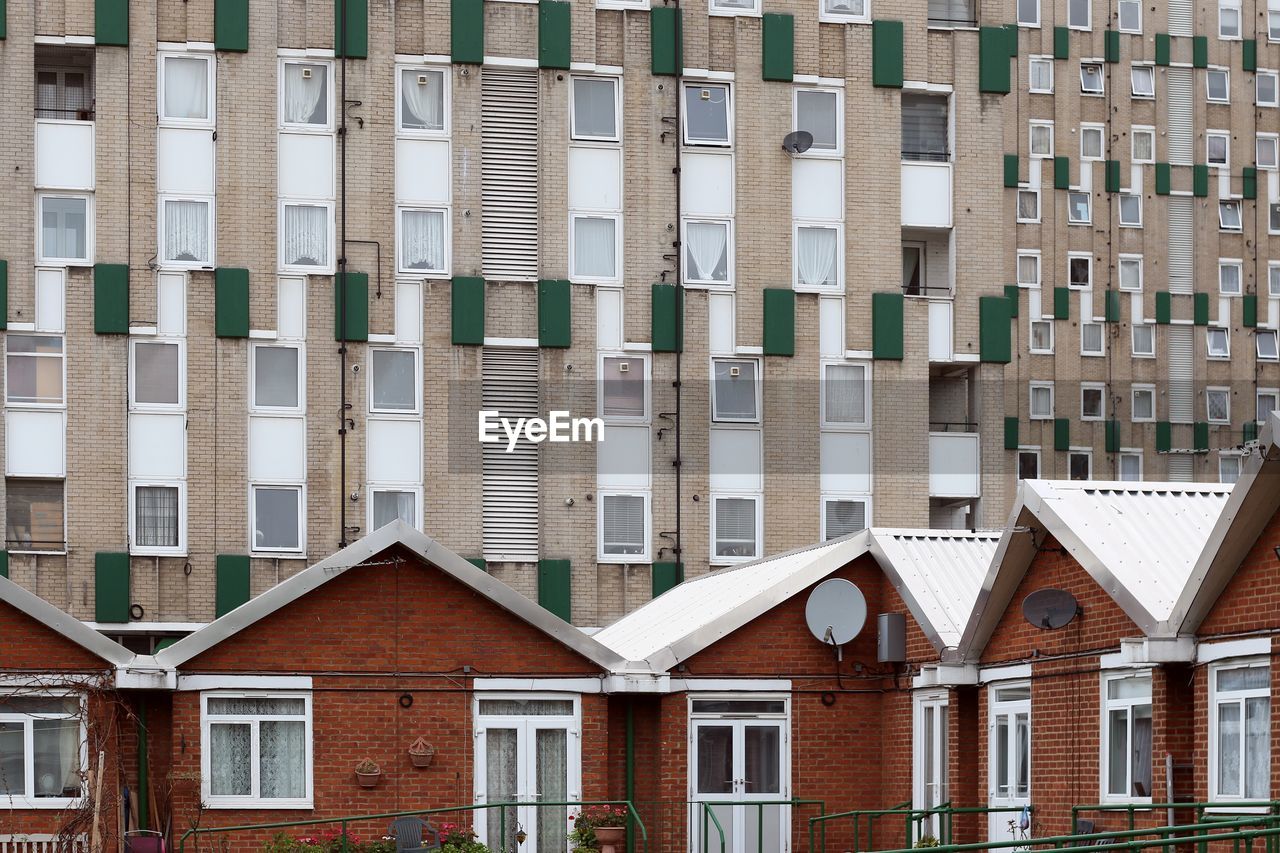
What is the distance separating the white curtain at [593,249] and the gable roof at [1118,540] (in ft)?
60.4

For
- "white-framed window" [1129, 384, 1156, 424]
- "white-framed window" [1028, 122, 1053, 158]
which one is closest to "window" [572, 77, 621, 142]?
"white-framed window" [1028, 122, 1053, 158]

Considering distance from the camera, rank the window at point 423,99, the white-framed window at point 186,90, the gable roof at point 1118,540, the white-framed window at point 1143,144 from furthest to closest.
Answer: the white-framed window at point 1143,144, the window at point 423,99, the white-framed window at point 186,90, the gable roof at point 1118,540

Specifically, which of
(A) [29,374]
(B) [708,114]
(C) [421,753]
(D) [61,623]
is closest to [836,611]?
(C) [421,753]

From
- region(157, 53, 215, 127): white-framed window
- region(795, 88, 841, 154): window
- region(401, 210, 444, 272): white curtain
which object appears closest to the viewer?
region(157, 53, 215, 127): white-framed window

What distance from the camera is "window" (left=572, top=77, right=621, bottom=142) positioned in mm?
41875

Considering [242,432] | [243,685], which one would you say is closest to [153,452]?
[242,432]

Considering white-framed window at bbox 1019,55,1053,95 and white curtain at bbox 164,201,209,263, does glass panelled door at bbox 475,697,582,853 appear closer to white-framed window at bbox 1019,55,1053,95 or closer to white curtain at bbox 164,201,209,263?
white curtain at bbox 164,201,209,263

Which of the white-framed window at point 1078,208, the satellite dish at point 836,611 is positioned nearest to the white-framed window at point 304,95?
the satellite dish at point 836,611

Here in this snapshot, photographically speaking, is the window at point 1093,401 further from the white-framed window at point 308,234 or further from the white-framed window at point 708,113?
the white-framed window at point 308,234

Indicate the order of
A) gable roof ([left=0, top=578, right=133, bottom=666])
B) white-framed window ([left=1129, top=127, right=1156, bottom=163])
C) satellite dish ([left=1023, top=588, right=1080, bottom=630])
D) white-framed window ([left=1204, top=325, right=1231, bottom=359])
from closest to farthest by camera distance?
satellite dish ([left=1023, top=588, right=1080, bottom=630]) < gable roof ([left=0, top=578, right=133, bottom=666]) < white-framed window ([left=1129, top=127, right=1156, bottom=163]) < white-framed window ([left=1204, top=325, right=1231, bottom=359])

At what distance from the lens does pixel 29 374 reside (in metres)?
39.8

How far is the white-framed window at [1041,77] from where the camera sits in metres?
67.1

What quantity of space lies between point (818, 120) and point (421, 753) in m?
20.7

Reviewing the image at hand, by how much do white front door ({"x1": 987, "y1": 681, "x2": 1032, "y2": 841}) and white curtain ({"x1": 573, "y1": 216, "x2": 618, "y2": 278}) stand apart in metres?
18.8
